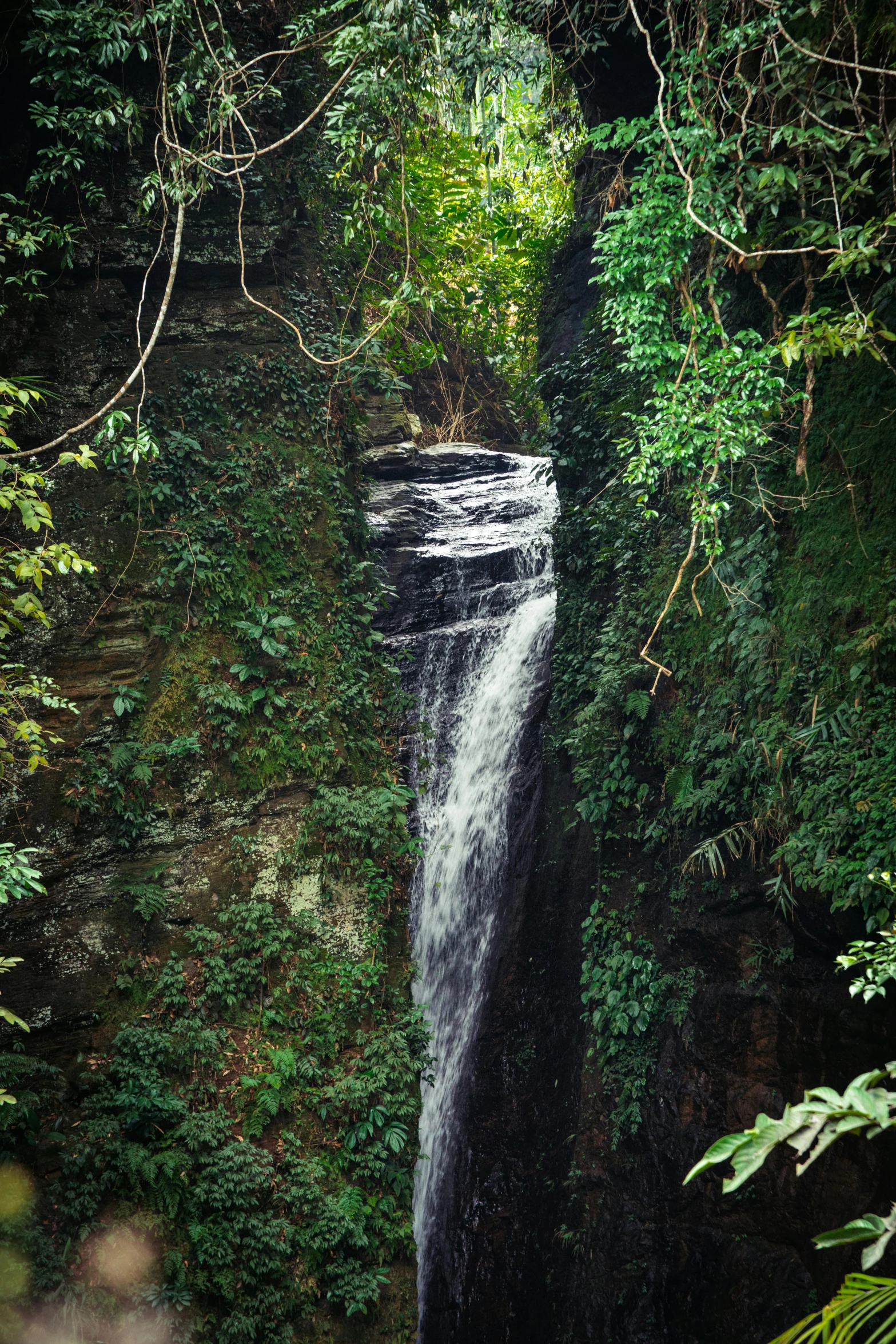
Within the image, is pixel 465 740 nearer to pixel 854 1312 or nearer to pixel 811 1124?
pixel 811 1124

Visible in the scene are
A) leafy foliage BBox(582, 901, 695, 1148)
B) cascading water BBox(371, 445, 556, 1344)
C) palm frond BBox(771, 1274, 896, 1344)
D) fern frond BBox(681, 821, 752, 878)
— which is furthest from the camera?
cascading water BBox(371, 445, 556, 1344)

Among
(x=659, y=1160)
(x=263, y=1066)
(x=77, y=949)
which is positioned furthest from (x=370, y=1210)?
(x=77, y=949)

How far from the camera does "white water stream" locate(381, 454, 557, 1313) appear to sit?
8867 mm

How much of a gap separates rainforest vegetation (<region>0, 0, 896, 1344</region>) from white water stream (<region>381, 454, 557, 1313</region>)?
52.3 inches

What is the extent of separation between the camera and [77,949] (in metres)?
6.21

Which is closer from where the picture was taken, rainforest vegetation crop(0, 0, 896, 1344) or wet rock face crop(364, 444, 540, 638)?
rainforest vegetation crop(0, 0, 896, 1344)

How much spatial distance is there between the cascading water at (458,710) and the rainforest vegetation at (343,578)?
4.38 ft

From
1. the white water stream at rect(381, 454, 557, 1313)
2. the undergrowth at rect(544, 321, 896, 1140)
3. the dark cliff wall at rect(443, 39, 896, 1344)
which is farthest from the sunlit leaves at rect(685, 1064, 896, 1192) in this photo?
the white water stream at rect(381, 454, 557, 1313)

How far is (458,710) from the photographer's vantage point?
1045 cm

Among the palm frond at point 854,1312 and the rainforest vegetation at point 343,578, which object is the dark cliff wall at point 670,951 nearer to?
the rainforest vegetation at point 343,578

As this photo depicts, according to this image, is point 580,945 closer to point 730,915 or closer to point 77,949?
point 730,915

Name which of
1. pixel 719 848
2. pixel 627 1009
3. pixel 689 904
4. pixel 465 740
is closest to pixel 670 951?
pixel 689 904

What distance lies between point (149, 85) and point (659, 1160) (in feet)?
37.0

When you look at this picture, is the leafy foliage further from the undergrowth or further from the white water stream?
the white water stream
